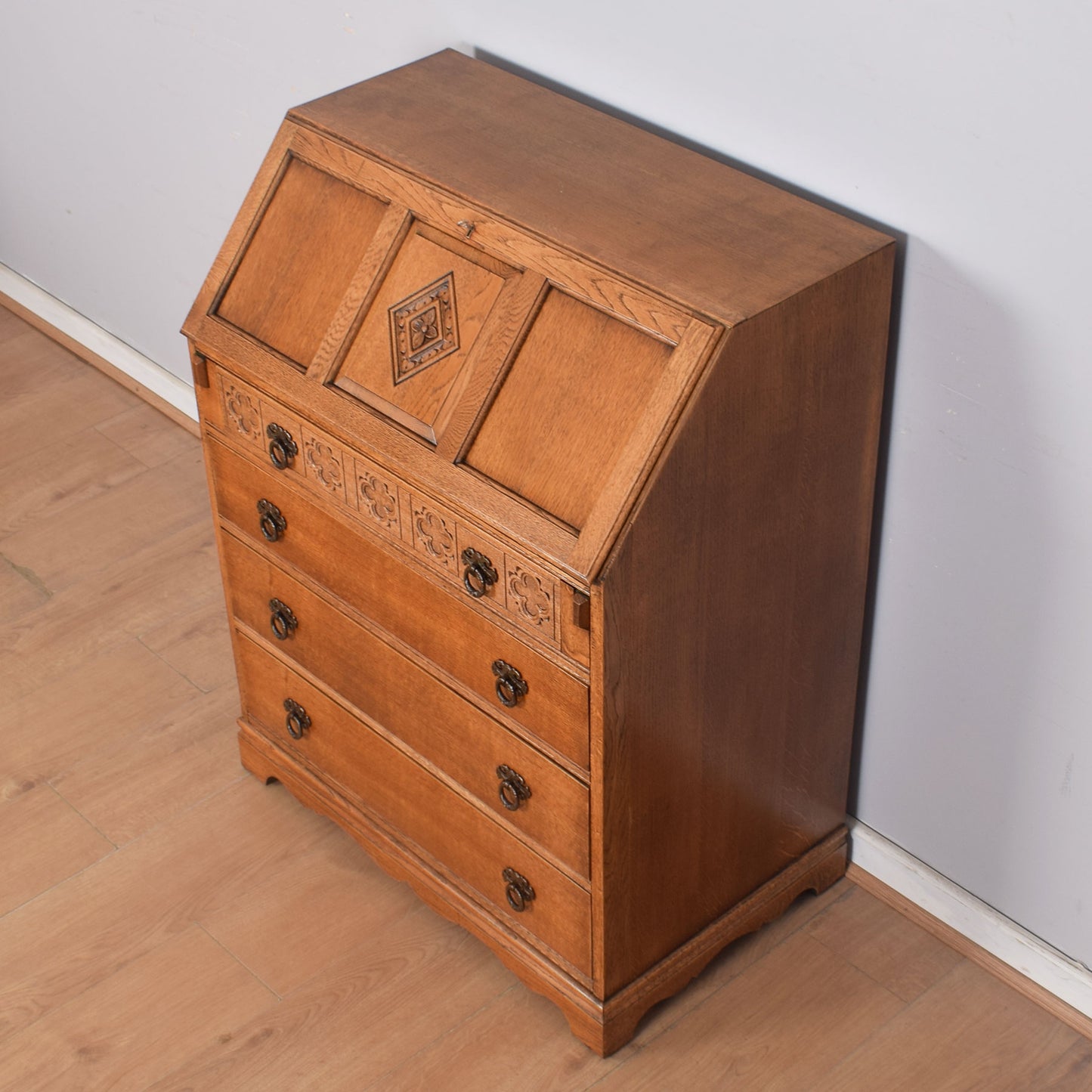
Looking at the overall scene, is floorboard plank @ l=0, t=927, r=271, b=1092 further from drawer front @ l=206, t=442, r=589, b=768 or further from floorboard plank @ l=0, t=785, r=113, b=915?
drawer front @ l=206, t=442, r=589, b=768

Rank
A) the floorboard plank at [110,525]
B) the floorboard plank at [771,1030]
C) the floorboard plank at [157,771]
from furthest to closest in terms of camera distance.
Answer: the floorboard plank at [110,525] < the floorboard plank at [157,771] < the floorboard plank at [771,1030]

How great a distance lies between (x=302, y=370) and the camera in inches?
81.4

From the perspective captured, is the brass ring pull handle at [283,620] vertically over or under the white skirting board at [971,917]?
over

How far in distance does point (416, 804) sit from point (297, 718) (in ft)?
0.94

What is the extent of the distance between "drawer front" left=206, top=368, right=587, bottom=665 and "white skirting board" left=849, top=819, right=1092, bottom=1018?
0.84 m

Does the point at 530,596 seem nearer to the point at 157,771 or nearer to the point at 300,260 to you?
the point at 300,260

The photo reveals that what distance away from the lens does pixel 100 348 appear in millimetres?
3654

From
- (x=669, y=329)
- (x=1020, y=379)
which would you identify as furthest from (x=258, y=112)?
(x=1020, y=379)

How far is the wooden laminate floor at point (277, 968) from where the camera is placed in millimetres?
→ 2197

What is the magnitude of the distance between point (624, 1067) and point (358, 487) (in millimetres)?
929

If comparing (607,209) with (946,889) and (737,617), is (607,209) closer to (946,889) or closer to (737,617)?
(737,617)

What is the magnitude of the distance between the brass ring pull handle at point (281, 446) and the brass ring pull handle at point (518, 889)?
677 mm

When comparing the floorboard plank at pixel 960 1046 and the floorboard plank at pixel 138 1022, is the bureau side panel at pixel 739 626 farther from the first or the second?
the floorboard plank at pixel 138 1022

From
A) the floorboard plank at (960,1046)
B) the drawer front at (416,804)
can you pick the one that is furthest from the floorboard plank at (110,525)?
the floorboard plank at (960,1046)
